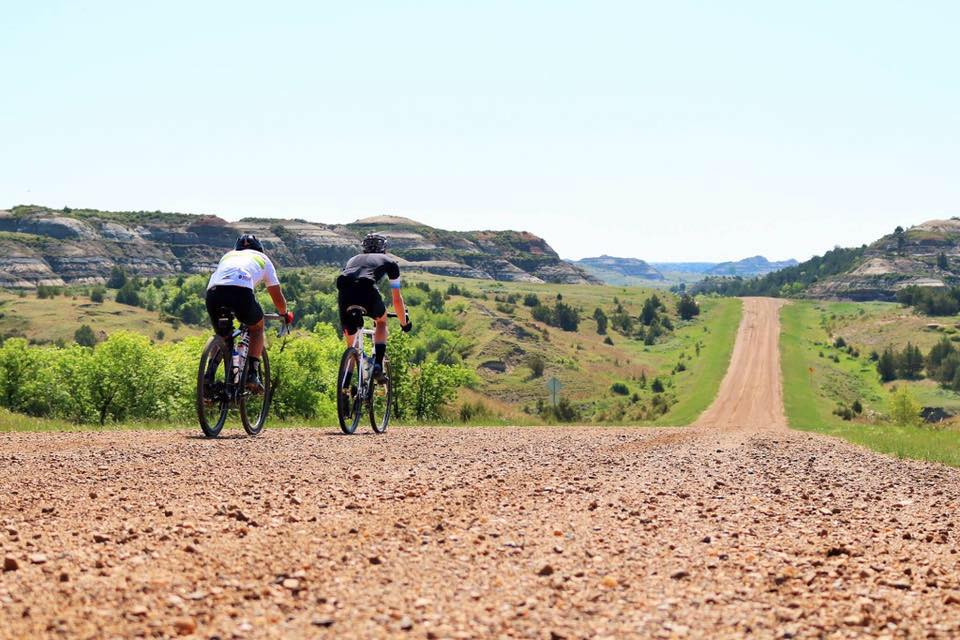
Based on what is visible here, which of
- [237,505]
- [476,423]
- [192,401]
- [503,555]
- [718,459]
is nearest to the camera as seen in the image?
[503,555]

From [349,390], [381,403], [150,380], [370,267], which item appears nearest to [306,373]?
[150,380]

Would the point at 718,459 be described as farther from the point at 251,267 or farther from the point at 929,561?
the point at 251,267

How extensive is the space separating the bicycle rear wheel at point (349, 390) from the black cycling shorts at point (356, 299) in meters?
0.48

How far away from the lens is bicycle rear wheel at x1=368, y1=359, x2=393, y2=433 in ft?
53.9

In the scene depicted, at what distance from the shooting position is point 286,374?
65625mm

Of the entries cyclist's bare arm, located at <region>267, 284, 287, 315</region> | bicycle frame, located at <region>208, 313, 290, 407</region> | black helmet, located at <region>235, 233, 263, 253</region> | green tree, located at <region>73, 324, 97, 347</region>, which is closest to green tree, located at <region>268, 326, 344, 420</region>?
cyclist's bare arm, located at <region>267, 284, 287, 315</region>

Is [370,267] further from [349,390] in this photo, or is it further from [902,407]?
[902,407]

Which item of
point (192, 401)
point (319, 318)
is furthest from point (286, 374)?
point (319, 318)

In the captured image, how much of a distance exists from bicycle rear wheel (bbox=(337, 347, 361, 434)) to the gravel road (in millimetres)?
3723

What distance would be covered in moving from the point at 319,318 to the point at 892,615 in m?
196

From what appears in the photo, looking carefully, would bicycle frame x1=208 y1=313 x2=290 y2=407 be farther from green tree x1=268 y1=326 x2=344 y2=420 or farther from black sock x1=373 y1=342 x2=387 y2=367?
green tree x1=268 y1=326 x2=344 y2=420

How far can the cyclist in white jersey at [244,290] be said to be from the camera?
13.1 meters

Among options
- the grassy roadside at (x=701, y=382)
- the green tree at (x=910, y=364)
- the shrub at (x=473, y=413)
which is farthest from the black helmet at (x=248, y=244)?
the green tree at (x=910, y=364)

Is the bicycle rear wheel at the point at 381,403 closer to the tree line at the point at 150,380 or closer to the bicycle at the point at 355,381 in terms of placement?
the bicycle at the point at 355,381
